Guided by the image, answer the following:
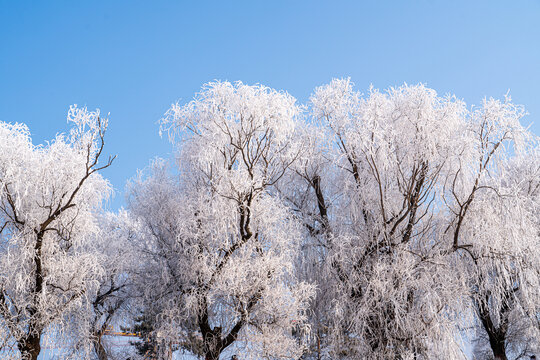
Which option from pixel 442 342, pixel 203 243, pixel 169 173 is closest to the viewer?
pixel 442 342

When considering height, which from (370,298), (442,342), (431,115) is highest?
(431,115)

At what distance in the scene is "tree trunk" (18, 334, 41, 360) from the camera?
7.95m

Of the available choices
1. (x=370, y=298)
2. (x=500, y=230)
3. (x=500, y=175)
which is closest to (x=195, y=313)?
(x=370, y=298)

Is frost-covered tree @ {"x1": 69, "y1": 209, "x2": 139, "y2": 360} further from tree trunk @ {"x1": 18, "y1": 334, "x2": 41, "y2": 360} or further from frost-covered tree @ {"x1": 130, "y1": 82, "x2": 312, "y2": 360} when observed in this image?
tree trunk @ {"x1": 18, "y1": 334, "x2": 41, "y2": 360}

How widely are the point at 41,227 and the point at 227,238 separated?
3.29 meters

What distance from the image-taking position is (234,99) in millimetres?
9180

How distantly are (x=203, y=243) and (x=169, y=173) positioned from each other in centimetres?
248

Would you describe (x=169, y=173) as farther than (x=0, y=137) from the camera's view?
Yes

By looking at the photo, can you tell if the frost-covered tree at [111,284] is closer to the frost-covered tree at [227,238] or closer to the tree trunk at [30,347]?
the frost-covered tree at [227,238]

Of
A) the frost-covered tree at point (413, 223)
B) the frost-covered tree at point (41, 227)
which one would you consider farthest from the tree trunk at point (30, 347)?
the frost-covered tree at point (413, 223)

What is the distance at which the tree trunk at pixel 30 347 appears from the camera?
7952 mm

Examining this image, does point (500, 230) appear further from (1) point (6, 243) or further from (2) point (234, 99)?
(1) point (6, 243)

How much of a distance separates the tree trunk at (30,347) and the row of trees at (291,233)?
0.11 ft

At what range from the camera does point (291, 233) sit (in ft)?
30.8
